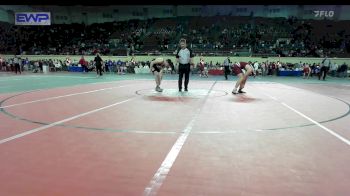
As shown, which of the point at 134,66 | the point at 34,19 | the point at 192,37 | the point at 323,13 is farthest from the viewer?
the point at 323,13

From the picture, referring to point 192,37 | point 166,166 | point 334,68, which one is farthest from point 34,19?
point 166,166

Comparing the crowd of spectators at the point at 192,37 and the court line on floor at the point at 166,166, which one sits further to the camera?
the crowd of spectators at the point at 192,37

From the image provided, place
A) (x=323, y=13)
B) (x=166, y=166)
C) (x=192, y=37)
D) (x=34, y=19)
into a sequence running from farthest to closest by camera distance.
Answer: (x=323, y=13) < (x=192, y=37) < (x=34, y=19) < (x=166, y=166)

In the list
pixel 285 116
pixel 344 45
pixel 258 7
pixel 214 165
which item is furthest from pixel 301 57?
pixel 214 165

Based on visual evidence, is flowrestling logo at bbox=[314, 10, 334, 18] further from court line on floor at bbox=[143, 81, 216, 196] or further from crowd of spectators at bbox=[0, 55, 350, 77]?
court line on floor at bbox=[143, 81, 216, 196]

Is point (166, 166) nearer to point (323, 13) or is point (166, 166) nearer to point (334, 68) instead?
point (334, 68)

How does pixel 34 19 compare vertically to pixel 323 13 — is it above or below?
below

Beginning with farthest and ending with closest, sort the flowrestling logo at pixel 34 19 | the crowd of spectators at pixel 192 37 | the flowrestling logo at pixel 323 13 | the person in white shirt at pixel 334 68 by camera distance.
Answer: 1. the flowrestling logo at pixel 323 13
2. the flowrestling logo at pixel 34 19
3. the crowd of spectators at pixel 192 37
4. the person in white shirt at pixel 334 68

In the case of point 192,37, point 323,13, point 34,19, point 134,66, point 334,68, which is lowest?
point 134,66

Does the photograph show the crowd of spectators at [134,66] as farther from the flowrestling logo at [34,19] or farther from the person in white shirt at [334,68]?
the flowrestling logo at [34,19]

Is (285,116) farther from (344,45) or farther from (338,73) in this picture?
(344,45)

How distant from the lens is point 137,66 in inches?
1126

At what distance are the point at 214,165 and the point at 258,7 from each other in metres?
39.9

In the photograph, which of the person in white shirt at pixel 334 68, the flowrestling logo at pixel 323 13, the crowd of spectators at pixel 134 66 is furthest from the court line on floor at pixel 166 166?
the flowrestling logo at pixel 323 13
